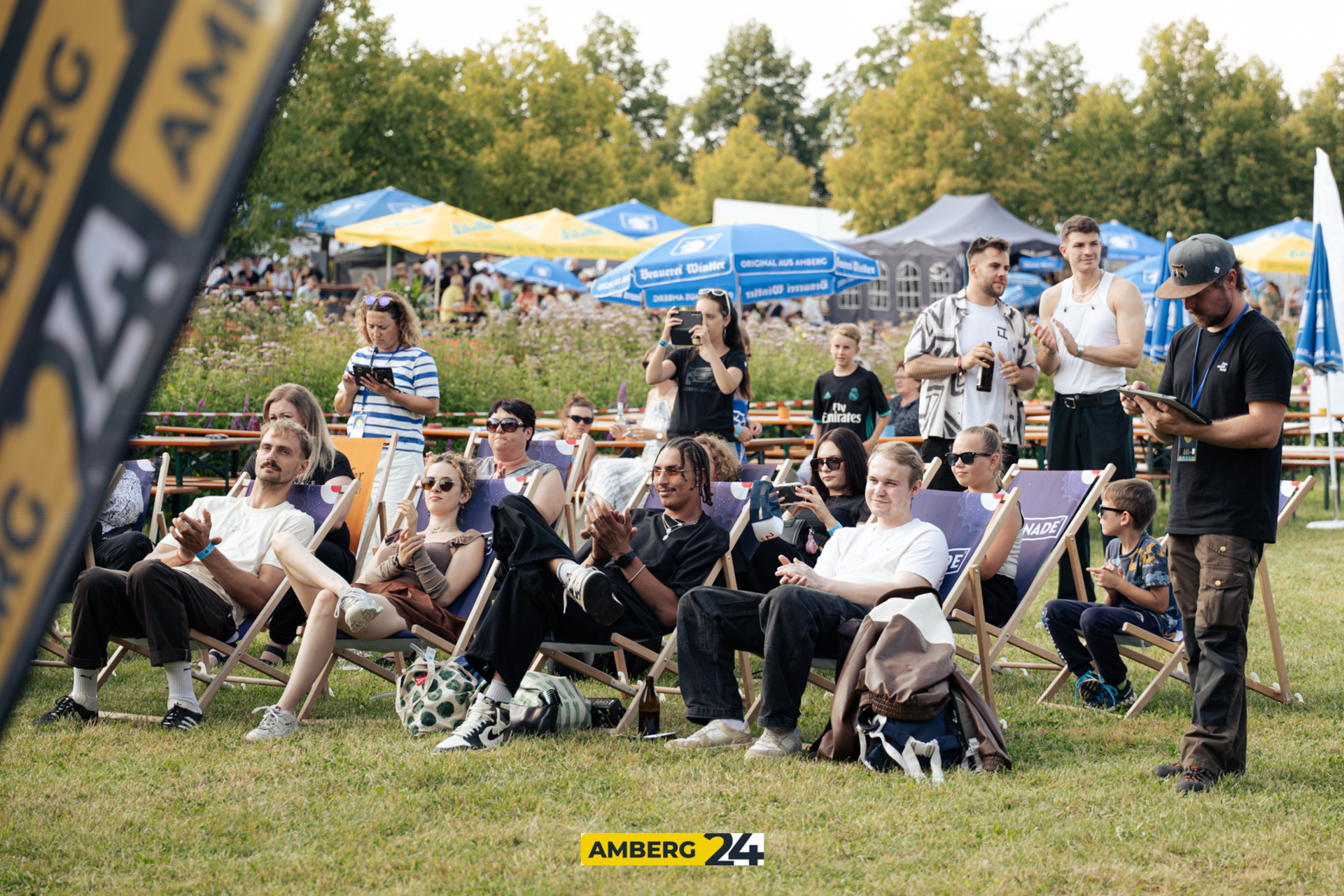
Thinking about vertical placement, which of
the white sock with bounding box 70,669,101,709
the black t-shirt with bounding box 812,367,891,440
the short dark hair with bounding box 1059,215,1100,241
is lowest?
the white sock with bounding box 70,669,101,709

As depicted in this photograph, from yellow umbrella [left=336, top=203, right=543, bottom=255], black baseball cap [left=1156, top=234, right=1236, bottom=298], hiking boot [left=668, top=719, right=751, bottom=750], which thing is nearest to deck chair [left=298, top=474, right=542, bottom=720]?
hiking boot [left=668, top=719, right=751, bottom=750]

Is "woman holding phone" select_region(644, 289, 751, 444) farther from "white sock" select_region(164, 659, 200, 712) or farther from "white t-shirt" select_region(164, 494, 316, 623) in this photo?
"white sock" select_region(164, 659, 200, 712)

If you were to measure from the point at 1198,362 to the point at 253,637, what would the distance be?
12.5ft

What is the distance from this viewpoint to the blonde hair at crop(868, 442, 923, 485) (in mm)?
5082

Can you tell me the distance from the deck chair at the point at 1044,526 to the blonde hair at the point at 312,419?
3076 millimetres

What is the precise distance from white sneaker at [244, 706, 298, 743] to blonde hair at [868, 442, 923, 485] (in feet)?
8.15

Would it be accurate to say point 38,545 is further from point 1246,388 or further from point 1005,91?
point 1005,91

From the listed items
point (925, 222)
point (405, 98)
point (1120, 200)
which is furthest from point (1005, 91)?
point (405, 98)

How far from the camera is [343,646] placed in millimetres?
5430

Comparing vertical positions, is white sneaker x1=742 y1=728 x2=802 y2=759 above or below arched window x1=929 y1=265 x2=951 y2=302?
below

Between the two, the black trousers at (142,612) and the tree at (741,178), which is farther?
the tree at (741,178)

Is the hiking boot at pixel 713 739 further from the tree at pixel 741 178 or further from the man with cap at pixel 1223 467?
the tree at pixel 741 178

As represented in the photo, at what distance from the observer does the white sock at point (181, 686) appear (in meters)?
5.09

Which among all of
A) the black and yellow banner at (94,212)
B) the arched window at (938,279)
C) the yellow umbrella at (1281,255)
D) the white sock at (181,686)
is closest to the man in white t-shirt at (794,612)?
the white sock at (181,686)
